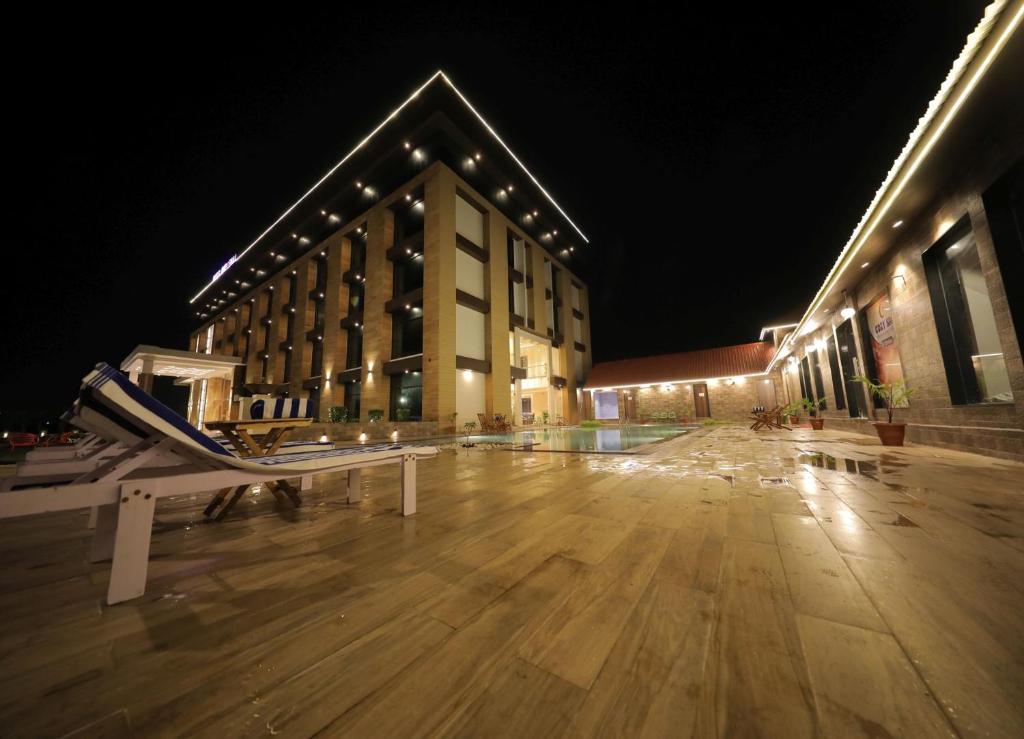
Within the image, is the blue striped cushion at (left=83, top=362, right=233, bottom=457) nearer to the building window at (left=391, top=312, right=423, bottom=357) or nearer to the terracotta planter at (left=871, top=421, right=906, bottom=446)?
the terracotta planter at (left=871, top=421, right=906, bottom=446)

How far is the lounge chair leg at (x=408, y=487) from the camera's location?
2.25m

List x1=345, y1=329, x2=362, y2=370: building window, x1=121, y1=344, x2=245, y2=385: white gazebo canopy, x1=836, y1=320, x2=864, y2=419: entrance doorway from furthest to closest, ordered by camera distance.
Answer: x1=345, y1=329, x2=362, y2=370: building window → x1=121, y1=344, x2=245, y2=385: white gazebo canopy → x1=836, y1=320, x2=864, y2=419: entrance doorway

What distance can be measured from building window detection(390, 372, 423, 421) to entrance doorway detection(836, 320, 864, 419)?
13232 millimetres

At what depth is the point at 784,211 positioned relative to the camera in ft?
49.7

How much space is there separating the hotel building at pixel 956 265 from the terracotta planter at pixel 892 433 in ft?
1.10

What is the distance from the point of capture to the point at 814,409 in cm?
1162

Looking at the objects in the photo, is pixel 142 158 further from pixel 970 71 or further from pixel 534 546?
pixel 970 71

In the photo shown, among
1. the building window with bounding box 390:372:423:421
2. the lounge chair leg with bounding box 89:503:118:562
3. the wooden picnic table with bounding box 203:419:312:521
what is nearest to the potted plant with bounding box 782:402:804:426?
the building window with bounding box 390:372:423:421

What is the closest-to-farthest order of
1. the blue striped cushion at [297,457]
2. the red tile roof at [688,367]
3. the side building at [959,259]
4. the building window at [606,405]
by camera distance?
1. the blue striped cushion at [297,457]
2. the side building at [959,259]
3. the red tile roof at [688,367]
4. the building window at [606,405]

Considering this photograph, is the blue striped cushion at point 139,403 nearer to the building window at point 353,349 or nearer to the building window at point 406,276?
the building window at point 406,276

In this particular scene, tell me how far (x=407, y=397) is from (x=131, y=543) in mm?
13417

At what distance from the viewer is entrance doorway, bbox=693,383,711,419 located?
1862 cm

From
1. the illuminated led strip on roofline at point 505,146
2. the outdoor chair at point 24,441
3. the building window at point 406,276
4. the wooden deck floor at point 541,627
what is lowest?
the wooden deck floor at point 541,627

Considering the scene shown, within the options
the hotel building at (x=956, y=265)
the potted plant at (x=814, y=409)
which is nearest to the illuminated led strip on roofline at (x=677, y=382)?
the potted plant at (x=814, y=409)
